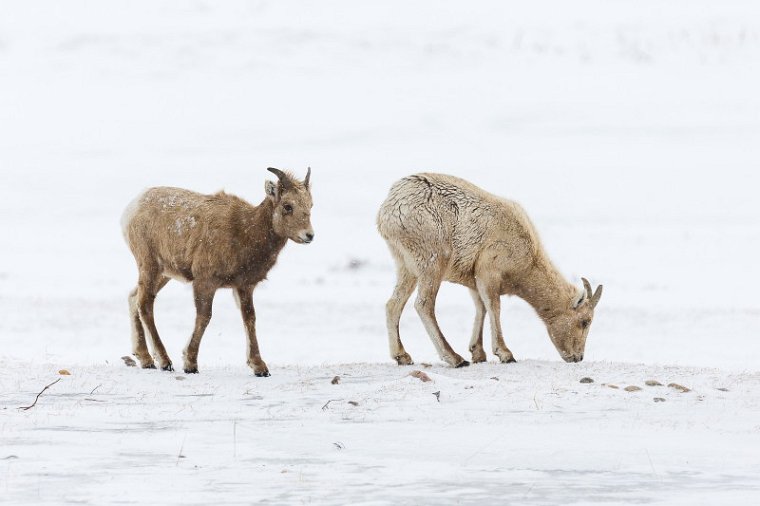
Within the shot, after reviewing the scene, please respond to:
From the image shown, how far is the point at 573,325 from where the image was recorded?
546 inches

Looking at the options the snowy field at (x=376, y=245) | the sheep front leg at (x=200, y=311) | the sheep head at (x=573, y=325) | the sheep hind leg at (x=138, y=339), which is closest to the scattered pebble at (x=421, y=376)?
the snowy field at (x=376, y=245)

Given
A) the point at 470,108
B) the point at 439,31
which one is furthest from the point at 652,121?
the point at 439,31

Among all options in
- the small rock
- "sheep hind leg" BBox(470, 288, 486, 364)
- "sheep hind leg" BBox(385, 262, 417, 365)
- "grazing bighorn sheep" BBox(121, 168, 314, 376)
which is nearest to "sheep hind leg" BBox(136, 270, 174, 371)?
"grazing bighorn sheep" BBox(121, 168, 314, 376)

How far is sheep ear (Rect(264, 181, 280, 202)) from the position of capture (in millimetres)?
12109

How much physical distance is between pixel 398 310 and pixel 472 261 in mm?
998

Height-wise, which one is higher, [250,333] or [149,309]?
[149,309]

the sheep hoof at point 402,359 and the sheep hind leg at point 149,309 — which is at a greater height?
the sheep hind leg at point 149,309

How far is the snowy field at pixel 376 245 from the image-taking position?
27.3 feet

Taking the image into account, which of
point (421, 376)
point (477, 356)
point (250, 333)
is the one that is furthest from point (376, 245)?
point (421, 376)

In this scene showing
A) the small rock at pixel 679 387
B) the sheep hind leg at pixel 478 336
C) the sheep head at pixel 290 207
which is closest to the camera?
the small rock at pixel 679 387

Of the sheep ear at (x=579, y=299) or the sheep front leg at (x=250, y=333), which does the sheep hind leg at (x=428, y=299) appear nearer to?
the sheep ear at (x=579, y=299)

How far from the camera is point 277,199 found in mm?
12203

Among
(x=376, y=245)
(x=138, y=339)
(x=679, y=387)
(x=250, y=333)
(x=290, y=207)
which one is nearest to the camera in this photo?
(x=679, y=387)

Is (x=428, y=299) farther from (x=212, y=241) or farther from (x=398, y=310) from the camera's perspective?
(x=212, y=241)
